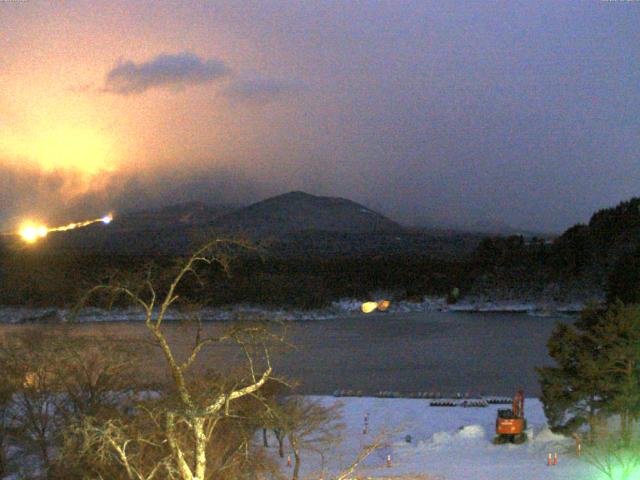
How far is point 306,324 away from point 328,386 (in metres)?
31.6

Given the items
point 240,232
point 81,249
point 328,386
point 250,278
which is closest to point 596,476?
point 240,232

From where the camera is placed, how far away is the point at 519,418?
15.6 m

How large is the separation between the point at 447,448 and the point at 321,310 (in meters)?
51.3

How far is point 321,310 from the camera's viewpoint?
67000 mm

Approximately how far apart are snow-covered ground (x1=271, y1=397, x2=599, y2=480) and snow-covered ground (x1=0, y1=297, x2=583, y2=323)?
A: 37438 millimetres

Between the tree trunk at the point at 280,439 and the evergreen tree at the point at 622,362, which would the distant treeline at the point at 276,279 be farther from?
the evergreen tree at the point at 622,362

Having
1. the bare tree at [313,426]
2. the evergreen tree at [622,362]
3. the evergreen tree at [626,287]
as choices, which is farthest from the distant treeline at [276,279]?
the evergreen tree at [622,362]

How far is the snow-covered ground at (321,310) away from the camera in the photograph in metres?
60.5

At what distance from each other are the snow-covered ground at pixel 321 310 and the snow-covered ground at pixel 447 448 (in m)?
37.4

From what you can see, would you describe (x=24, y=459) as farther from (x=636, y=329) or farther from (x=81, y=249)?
(x=81, y=249)

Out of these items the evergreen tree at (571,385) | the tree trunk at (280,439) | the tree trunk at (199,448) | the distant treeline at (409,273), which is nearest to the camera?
the tree trunk at (199,448)

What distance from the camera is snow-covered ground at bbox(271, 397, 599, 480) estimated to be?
12.6 metres

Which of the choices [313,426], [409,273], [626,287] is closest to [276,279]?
[409,273]

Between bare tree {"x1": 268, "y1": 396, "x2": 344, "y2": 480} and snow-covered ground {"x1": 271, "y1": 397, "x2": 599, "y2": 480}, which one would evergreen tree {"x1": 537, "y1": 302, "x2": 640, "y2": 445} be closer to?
snow-covered ground {"x1": 271, "y1": 397, "x2": 599, "y2": 480}
